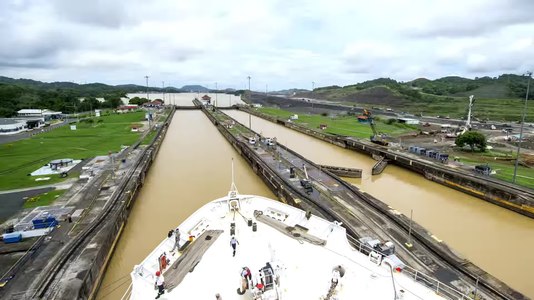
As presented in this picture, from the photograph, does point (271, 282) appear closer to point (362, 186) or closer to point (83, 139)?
point (362, 186)

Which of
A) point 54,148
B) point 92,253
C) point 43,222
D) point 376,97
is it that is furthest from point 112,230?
point 376,97

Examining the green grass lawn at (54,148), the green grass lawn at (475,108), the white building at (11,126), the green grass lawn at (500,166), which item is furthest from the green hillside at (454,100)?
the white building at (11,126)

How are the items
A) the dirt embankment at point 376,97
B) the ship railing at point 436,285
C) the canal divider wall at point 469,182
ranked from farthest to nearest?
the dirt embankment at point 376,97
the canal divider wall at point 469,182
the ship railing at point 436,285

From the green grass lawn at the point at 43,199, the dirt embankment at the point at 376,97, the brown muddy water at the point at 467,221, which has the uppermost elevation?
the dirt embankment at the point at 376,97

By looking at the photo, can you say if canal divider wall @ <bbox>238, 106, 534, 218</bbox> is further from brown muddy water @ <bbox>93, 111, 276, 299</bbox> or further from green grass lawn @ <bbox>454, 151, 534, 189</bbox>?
brown muddy water @ <bbox>93, 111, 276, 299</bbox>

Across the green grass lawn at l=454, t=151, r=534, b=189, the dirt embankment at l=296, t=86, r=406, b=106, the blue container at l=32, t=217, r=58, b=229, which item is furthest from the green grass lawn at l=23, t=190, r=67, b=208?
the dirt embankment at l=296, t=86, r=406, b=106

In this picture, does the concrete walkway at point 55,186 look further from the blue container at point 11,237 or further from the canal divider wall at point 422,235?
the canal divider wall at point 422,235

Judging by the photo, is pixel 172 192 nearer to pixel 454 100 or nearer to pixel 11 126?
pixel 11 126
